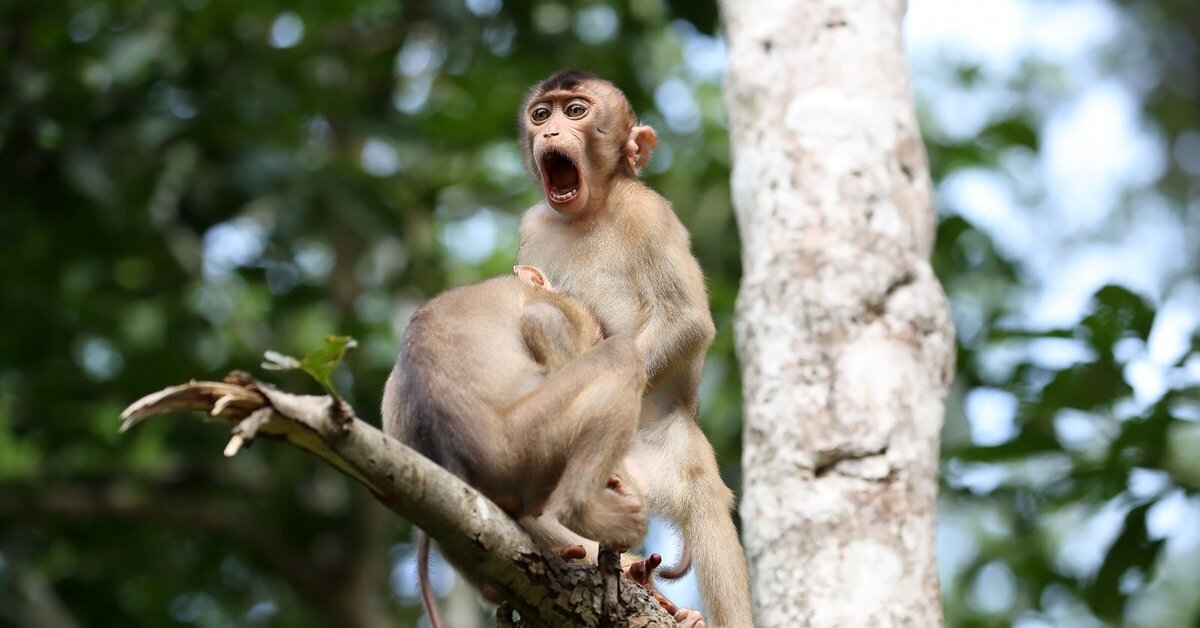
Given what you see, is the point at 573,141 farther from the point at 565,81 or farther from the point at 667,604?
the point at 667,604

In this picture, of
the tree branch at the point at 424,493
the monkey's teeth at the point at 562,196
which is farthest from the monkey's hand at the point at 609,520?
the monkey's teeth at the point at 562,196

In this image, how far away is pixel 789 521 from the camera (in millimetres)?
5289

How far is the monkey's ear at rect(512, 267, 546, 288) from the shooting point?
510 cm

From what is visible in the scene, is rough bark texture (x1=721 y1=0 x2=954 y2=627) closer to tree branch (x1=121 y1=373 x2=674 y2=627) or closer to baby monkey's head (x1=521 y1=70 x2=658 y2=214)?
baby monkey's head (x1=521 y1=70 x2=658 y2=214)

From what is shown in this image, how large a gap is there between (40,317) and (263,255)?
1.57 meters

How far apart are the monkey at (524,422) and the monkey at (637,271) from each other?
3.95 ft

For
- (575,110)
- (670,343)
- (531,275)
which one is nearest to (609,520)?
(531,275)

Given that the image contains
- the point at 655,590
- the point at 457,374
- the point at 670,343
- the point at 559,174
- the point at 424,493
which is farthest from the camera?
the point at 559,174

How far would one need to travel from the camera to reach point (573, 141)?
596cm

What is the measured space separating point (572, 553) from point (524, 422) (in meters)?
0.43

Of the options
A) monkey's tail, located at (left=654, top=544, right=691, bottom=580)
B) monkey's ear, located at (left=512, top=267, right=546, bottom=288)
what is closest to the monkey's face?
monkey's ear, located at (left=512, top=267, right=546, bottom=288)

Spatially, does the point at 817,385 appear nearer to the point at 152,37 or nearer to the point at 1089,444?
the point at 1089,444

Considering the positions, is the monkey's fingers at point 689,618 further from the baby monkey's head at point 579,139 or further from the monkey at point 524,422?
the baby monkey's head at point 579,139

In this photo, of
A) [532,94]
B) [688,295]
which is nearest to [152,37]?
[532,94]
